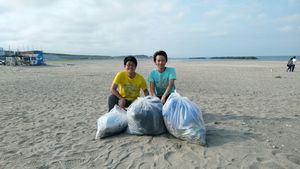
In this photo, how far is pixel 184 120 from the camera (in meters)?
3.02

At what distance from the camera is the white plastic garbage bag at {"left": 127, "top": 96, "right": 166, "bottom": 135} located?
3.18m

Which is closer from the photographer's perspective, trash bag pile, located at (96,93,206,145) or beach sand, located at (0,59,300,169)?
beach sand, located at (0,59,300,169)

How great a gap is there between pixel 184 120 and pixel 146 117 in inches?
21.8

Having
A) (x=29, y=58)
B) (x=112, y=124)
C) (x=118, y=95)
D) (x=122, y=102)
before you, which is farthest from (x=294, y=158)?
(x=29, y=58)

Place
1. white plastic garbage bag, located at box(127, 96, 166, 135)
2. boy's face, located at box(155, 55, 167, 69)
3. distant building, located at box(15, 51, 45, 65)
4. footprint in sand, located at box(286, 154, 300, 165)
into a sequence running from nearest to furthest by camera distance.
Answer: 1. footprint in sand, located at box(286, 154, 300, 165)
2. white plastic garbage bag, located at box(127, 96, 166, 135)
3. boy's face, located at box(155, 55, 167, 69)
4. distant building, located at box(15, 51, 45, 65)

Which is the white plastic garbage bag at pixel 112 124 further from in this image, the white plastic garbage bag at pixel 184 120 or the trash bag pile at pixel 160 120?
the white plastic garbage bag at pixel 184 120

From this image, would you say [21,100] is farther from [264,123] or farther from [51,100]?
[264,123]

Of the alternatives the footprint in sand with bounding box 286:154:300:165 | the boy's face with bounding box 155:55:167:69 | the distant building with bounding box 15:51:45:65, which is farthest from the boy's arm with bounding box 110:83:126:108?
the distant building with bounding box 15:51:45:65

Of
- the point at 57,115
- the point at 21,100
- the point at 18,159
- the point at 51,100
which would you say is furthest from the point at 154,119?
the point at 21,100

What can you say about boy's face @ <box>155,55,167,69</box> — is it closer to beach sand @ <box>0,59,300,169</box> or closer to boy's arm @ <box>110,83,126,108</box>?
boy's arm @ <box>110,83,126,108</box>

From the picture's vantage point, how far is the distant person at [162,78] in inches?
152

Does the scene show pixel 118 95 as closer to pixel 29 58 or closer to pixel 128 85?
pixel 128 85

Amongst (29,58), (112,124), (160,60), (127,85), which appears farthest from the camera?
(29,58)

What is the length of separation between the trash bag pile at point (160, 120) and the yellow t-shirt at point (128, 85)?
533 mm
